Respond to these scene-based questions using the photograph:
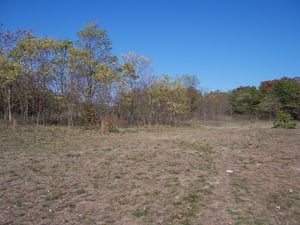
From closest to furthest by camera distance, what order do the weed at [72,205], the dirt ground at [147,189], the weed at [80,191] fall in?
the dirt ground at [147,189] → the weed at [72,205] → the weed at [80,191]

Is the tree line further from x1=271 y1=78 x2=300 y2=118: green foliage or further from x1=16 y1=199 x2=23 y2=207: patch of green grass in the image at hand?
x1=271 y1=78 x2=300 y2=118: green foliage

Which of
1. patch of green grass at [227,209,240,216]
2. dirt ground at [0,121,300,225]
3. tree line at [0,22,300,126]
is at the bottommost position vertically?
patch of green grass at [227,209,240,216]

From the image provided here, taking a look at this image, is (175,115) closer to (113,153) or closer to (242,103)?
(113,153)

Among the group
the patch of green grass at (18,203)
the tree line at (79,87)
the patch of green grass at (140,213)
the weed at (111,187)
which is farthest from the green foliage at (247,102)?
the patch of green grass at (18,203)

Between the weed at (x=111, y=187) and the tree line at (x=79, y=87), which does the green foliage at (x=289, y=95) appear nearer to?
the tree line at (x=79, y=87)

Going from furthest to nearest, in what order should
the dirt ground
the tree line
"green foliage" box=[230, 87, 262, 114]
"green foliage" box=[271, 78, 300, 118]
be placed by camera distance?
"green foliage" box=[230, 87, 262, 114], "green foliage" box=[271, 78, 300, 118], the tree line, the dirt ground

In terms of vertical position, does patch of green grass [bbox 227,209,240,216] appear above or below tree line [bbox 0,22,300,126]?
below

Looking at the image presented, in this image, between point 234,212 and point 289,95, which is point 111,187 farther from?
point 289,95

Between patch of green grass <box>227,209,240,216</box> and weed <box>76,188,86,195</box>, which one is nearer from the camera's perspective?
patch of green grass <box>227,209,240,216</box>

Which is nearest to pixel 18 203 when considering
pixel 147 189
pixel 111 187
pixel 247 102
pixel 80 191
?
pixel 80 191

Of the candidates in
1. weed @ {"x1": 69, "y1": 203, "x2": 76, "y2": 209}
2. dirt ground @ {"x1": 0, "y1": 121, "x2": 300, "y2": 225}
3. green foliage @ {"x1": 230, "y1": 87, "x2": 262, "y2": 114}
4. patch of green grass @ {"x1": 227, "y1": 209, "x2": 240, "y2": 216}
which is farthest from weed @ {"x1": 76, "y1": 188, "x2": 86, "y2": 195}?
green foliage @ {"x1": 230, "y1": 87, "x2": 262, "y2": 114}

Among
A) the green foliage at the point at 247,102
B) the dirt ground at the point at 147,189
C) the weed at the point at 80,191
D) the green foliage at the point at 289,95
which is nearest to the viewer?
the dirt ground at the point at 147,189

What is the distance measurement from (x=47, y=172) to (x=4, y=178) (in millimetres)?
821

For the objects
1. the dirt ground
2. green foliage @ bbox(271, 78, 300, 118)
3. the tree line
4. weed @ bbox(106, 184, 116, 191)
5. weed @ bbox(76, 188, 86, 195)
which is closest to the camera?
the dirt ground
